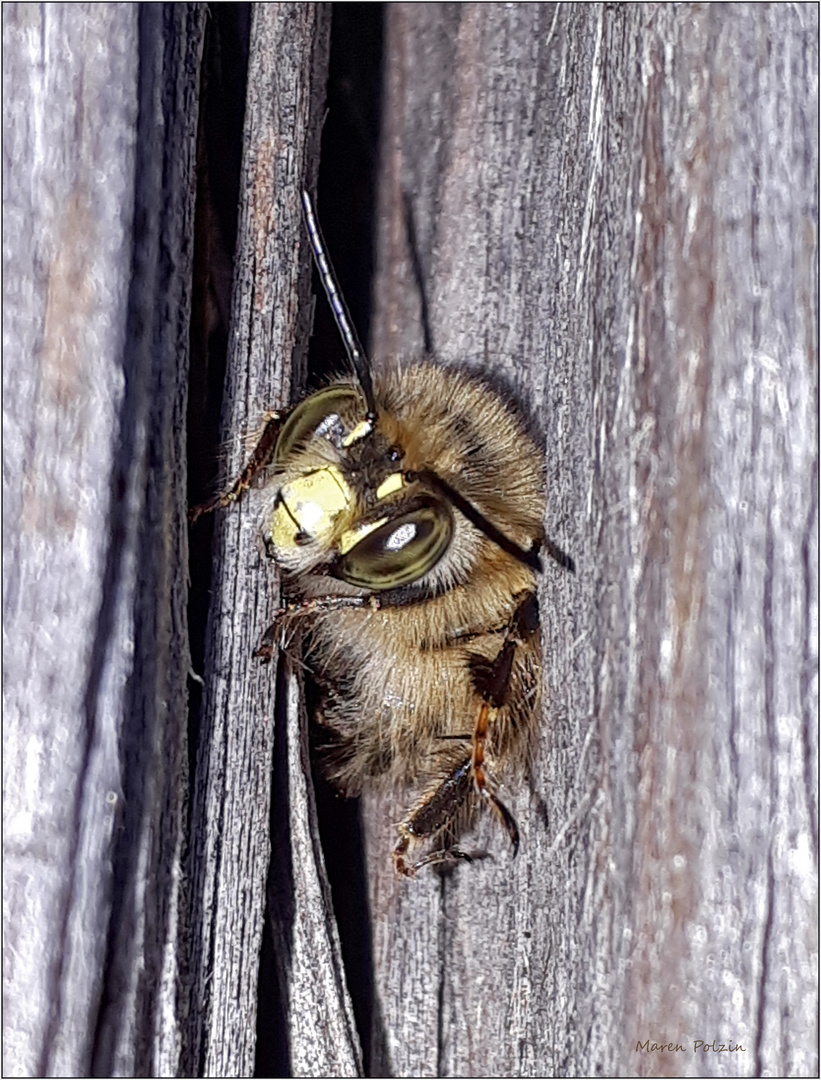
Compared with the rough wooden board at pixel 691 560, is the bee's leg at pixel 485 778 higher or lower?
lower

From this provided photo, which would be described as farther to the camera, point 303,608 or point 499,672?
point 499,672

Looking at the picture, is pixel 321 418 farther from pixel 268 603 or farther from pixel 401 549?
pixel 268 603

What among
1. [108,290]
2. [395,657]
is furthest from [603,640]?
[395,657]

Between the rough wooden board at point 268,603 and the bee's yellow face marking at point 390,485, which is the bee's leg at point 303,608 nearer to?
the rough wooden board at point 268,603

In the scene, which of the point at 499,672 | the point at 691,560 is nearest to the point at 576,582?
the point at 691,560

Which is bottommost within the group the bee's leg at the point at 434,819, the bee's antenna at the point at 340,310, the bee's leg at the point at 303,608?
the bee's leg at the point at 434,819

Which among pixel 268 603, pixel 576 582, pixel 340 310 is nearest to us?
pixel 576 582

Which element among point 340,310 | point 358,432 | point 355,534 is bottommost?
point 355,534
